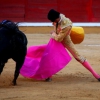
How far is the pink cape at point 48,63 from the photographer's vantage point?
605 cm

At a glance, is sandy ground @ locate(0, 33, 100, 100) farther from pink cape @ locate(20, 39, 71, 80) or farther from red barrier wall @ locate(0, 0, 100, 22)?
red barrier wall @ locate(0, 0, 100, 22)

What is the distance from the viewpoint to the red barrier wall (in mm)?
12867

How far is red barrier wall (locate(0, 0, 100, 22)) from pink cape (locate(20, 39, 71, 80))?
22.2 feet

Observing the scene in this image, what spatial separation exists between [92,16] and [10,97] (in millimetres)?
8131

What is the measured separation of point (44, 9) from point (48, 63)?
6950 millimetres

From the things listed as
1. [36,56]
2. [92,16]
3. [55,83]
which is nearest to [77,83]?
[55,83]

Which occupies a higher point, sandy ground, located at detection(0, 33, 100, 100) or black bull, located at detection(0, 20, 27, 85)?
black bull, located at detection(0, 20, 27, 85)

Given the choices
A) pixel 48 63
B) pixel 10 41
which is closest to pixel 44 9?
pixel 48 63

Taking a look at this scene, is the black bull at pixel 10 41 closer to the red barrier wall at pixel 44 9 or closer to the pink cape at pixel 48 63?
the pink cape at pixel 48 63

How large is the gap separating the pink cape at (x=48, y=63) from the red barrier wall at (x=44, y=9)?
6.76 m

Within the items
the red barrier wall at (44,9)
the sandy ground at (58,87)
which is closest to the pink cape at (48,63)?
the sandy ground at (58,87)

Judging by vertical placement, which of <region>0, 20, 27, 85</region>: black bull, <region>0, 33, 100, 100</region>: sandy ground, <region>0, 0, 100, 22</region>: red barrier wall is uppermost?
<region>0, 20, 27, 85</region>: black bull

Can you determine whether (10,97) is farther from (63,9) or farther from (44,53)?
(63,9)

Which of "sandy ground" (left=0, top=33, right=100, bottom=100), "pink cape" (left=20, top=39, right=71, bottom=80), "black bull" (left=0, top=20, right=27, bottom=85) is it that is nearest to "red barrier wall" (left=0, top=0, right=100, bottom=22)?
"sandy ground" (left=0, top=33, right=100, bottom=100)
